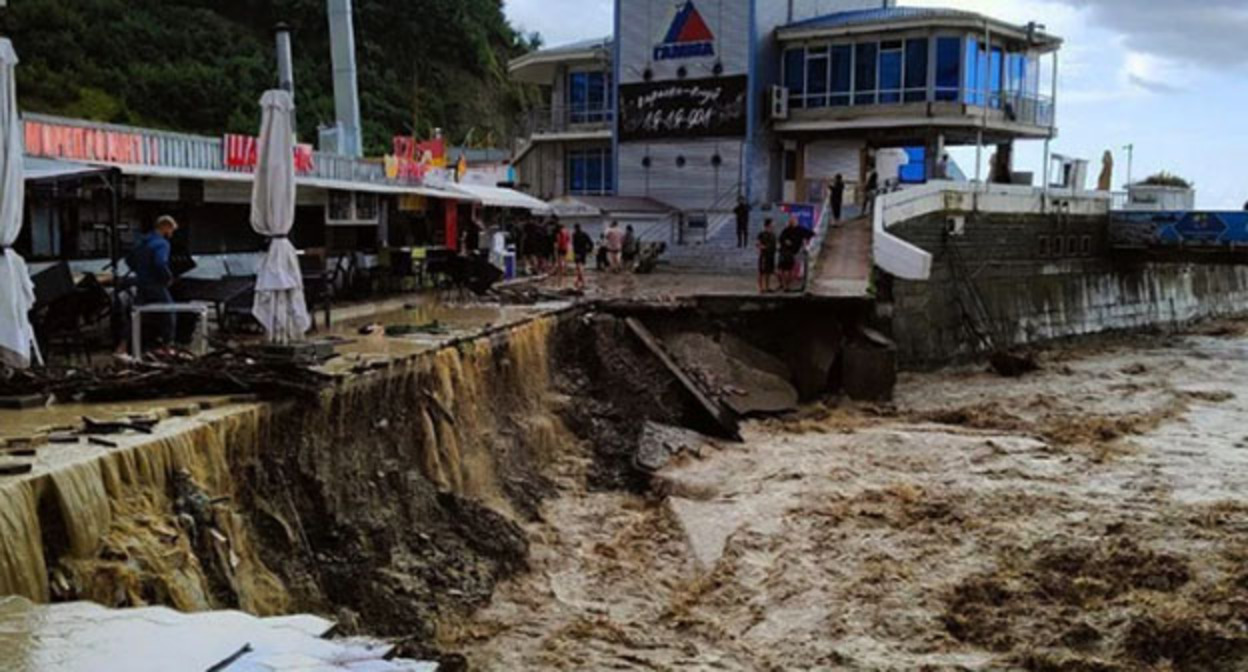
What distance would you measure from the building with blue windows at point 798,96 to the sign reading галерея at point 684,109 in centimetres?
5

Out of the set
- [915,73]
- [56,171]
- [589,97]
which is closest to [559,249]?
[915,73]

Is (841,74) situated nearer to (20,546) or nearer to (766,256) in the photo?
(766,256)

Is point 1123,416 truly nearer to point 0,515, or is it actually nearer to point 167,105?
point 0,515

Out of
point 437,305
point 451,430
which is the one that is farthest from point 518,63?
point 451,430

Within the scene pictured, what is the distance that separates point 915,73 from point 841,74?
2.50 m

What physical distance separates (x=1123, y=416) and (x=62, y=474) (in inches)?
768

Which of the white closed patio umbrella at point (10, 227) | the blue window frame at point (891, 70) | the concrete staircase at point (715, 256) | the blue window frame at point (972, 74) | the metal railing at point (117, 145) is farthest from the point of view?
the blue window frame at point (891, 70)

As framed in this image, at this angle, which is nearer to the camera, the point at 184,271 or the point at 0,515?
the point at 0,515

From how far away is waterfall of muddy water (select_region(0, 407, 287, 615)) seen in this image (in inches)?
279

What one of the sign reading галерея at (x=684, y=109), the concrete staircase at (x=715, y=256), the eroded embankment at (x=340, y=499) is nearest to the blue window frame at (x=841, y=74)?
the sign reading галерея at (x=684, y=109)

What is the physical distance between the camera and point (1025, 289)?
32.7 meters

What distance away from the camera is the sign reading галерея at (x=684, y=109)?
37.6m

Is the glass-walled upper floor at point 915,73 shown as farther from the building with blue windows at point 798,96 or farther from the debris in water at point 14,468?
the debris in water at point 14,468

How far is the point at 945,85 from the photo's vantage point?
34500mm
